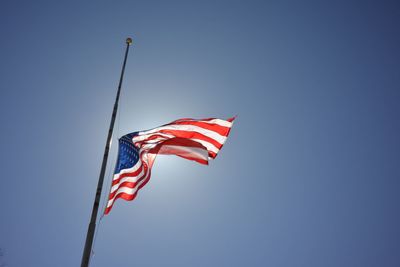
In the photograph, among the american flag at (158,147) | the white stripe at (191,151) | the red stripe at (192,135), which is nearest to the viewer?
the american flag at (158,147)

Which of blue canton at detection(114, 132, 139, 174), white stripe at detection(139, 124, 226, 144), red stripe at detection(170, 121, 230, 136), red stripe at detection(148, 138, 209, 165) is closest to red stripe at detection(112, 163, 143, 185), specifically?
blue canton at detection(114, 132, 139, 174)

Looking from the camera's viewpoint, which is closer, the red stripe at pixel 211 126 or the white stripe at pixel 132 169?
the white stripe at pixel 132 169

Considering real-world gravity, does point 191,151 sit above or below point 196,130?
below

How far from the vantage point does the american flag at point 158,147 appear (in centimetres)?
959

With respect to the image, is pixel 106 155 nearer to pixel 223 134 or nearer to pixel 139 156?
pixel 139 156

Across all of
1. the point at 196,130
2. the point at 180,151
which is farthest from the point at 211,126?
the point at 180,151

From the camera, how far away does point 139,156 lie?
398 inches

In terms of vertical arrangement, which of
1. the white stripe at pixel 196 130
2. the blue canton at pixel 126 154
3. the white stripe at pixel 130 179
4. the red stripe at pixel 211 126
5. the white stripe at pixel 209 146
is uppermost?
the red stripe at pixel 211 126

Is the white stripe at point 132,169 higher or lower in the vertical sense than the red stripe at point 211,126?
lower

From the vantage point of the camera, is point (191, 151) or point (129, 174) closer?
point (129, 174)

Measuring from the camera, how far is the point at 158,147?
1030 cm

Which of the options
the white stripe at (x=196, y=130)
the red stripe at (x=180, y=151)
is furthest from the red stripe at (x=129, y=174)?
the white stripe at (x=196, y=130)

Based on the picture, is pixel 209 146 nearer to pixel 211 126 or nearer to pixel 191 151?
pixel 211 126

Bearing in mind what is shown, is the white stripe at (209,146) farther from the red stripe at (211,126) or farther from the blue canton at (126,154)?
the blue canton at (126,154)
